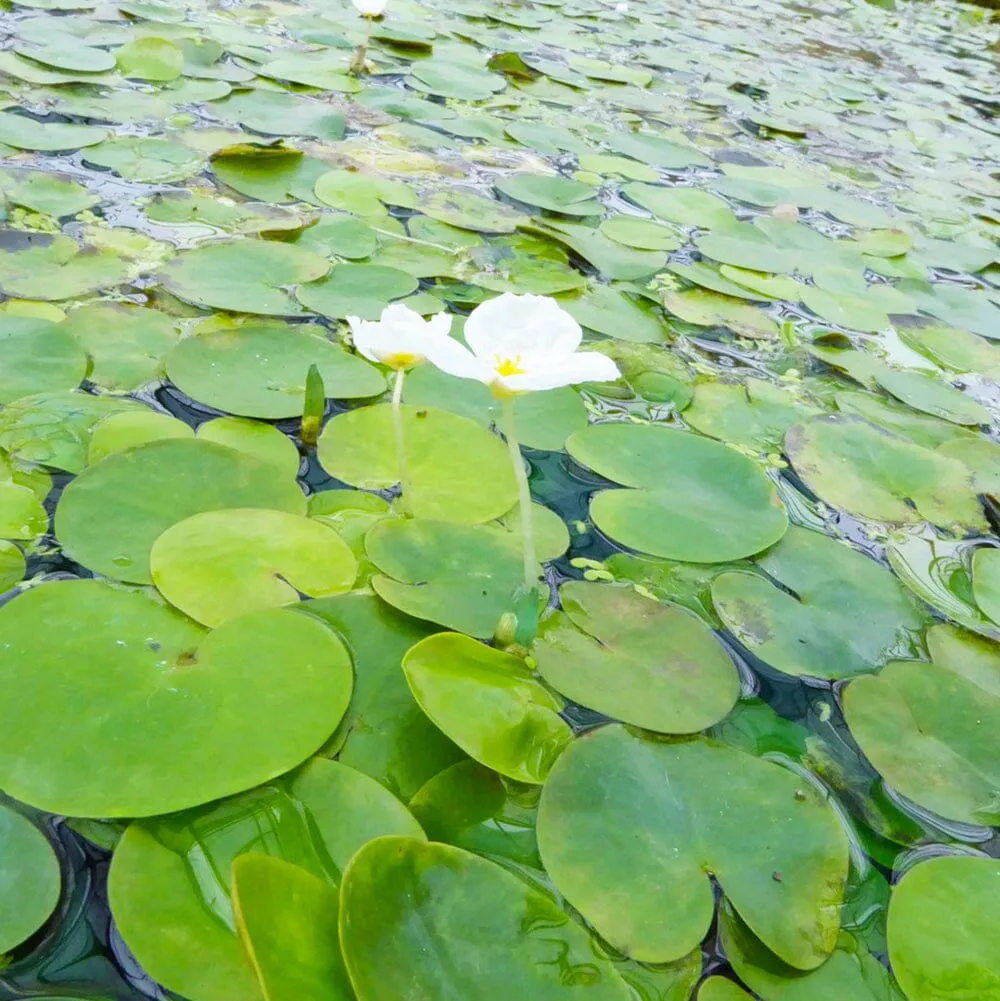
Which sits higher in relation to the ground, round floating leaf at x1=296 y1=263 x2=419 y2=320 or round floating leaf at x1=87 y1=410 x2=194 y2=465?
round floating leaf at x1=296 y1=263 x2=419 y2=320

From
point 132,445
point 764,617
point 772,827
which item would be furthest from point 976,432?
point 132,445

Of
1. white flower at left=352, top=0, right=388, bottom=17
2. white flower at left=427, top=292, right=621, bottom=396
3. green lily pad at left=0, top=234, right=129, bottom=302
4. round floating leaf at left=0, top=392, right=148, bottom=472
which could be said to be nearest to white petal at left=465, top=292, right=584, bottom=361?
white flower at left=427, top=292, right=621, bottom=396

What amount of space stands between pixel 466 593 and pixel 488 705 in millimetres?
194

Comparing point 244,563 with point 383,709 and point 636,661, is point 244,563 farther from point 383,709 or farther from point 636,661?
point 636,661

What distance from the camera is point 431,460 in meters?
1.29

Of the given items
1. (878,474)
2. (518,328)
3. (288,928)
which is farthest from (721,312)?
(288,928)

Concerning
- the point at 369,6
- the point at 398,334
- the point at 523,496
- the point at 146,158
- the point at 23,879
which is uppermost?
the point at 369,6

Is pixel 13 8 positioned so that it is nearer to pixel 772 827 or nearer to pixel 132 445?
pixel 132 445

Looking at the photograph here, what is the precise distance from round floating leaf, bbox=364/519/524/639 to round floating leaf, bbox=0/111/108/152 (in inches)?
67.6

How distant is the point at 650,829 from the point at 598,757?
9 centimetres

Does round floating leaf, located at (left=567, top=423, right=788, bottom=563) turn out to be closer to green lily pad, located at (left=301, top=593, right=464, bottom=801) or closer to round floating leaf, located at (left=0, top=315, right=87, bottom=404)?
green lily pad, located at (left=301, top=593, right=464, bottom=801)

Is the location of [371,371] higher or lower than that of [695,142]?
lower

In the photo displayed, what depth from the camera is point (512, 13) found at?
4297mm

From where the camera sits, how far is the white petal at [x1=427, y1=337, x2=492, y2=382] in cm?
86
